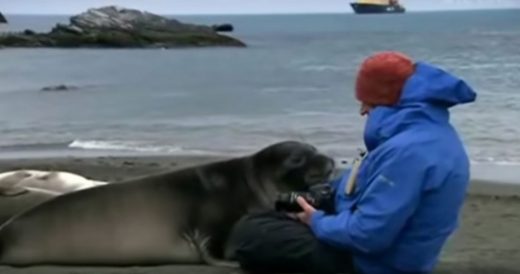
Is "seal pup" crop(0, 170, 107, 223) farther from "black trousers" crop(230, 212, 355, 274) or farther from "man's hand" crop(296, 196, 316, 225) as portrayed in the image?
"man's hand" crop(296, 196, 316, 225)

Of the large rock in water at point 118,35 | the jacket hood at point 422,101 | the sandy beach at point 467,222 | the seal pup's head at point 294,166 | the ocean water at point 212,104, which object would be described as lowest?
the large rock in water at point 118,35

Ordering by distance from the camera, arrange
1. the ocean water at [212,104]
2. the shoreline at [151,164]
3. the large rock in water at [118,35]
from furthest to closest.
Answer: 1. the large rock in water at [118,35]
2. the ocean water at [212,104]
3. the shoreline at [151,164]

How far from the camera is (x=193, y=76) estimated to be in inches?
2078

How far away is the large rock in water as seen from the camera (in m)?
90.2

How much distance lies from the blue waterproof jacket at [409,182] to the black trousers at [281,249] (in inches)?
10.1

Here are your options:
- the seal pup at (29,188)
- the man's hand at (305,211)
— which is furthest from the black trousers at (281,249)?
the seal pup at (29,188)

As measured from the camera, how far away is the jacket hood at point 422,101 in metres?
5.59

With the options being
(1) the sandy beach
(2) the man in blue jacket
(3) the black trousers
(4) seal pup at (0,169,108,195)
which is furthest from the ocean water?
(2) the man in blue jacket

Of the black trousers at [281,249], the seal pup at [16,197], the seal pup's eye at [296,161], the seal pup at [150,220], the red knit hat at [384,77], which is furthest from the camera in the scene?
the seal pup at [16,197]

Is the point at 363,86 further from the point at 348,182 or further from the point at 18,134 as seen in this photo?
the point at 18,134

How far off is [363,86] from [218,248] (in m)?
1.89

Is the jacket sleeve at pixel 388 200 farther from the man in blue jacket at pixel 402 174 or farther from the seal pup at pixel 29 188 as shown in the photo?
the seal pup at pixel 29 188

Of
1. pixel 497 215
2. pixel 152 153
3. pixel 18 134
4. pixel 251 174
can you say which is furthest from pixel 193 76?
pixel 251 174

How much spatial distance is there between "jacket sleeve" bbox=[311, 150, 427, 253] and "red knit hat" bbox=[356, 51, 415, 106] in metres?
0.30
